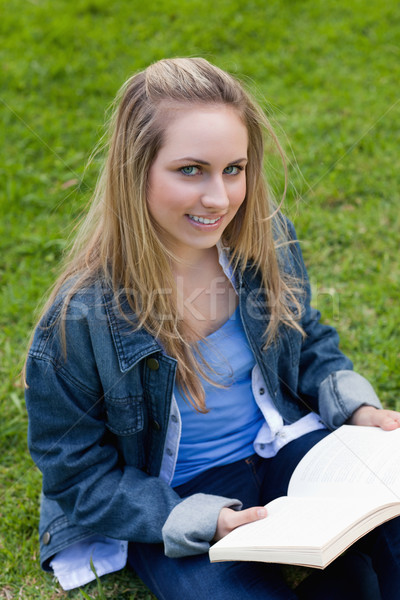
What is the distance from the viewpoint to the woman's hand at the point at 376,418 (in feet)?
6.05

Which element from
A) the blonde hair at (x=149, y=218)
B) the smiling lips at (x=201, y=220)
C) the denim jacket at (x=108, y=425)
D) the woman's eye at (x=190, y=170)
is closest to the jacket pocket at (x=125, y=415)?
the denim jacket at (x=108, y=425)

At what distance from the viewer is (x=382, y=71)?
4.45 m

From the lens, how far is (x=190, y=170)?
164 cm

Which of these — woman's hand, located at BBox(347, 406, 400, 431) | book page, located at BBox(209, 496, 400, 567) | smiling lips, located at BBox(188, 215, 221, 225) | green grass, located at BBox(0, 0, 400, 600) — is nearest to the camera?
book page, located at BBox(209, 496, 400, 567)

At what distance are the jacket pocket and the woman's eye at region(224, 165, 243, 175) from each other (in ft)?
2.24

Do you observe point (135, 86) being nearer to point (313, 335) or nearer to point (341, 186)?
point (313, 335)

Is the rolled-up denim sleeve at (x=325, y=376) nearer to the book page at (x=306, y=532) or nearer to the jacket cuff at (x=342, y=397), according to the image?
the jacket cuff at (x=342, y=397)

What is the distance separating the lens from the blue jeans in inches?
64.7

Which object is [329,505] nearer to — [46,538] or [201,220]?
[201,220]

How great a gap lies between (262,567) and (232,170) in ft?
3.62

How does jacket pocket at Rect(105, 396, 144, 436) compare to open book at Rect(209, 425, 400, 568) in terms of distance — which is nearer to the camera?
open book at Rect(209, 425, 400, 568)

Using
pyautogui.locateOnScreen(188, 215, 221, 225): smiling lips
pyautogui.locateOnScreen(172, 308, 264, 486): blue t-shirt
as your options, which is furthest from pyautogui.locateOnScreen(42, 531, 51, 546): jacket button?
pyautogui.locateOnScreen(188, 215, 221, 225): smiling lips

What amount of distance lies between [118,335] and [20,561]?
0.99 meters

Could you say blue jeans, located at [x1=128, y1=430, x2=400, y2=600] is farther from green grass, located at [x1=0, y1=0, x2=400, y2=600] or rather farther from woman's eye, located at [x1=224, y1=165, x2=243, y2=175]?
woman's eye, located at [x1=224, y1=165, x2=243, y2=175]
